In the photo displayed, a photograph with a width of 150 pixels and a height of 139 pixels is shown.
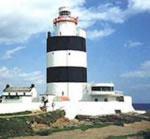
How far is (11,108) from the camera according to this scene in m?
37.1

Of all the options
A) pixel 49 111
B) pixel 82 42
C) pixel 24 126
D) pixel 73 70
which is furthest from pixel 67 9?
pixel 24 126

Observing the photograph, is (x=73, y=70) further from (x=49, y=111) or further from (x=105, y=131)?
(x=105, y=131)

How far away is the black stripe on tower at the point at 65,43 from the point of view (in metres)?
46.3

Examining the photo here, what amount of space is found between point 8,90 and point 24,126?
13220 mm

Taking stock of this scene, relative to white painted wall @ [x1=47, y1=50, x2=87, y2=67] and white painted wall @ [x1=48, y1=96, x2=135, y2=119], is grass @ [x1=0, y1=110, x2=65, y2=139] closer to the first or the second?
white painted wall @ [x1=48, y1=96, x2=135, y2=119]

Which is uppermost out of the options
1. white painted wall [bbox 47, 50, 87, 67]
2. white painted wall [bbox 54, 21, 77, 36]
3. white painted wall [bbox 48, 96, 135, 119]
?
white painted wall [bbox 54, 21, 77, 36]

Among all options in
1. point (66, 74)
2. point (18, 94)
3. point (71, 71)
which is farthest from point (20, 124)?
point (71, 71)

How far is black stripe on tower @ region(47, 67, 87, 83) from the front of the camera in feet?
149

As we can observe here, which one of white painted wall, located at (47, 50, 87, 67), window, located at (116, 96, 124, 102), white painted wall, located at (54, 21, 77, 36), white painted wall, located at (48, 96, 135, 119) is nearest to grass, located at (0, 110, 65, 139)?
white painted wall, located at (48, 96, 135, 119)

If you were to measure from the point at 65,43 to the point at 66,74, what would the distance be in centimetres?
444

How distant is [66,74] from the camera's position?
45.4 metres

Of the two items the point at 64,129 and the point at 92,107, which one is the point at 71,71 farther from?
the point at 64,129

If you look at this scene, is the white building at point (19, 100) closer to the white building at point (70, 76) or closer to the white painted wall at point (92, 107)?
the white building at point (70, 76)

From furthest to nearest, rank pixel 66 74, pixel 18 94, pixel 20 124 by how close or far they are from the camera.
Result: pixel 66 74 < pixel 18 94 < pixel 20 124
